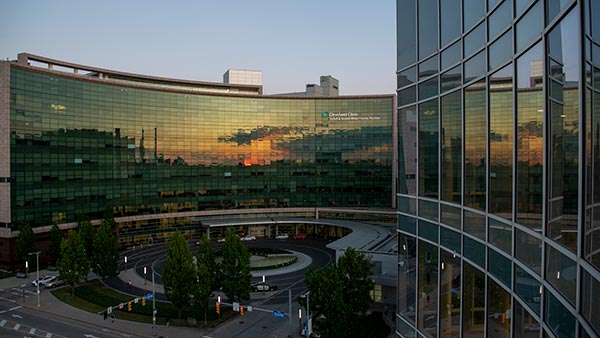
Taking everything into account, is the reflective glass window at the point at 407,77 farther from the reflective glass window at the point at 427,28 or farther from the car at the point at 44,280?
the car at the point at 44,280

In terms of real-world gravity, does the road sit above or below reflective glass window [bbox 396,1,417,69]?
below

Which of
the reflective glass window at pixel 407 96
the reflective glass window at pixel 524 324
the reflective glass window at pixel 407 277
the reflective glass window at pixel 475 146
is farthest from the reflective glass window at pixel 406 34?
the reflective glass window at pixel 524 324

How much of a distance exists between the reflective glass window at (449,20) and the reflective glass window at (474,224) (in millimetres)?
5664

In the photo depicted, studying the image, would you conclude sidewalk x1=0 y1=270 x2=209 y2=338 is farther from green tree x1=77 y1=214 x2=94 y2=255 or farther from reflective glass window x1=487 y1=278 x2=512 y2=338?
reflective glass window x1=487 y1=278 x2=512 y2=338

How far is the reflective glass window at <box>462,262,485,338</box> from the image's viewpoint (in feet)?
41.8

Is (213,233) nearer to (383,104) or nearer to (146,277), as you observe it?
(146,277)

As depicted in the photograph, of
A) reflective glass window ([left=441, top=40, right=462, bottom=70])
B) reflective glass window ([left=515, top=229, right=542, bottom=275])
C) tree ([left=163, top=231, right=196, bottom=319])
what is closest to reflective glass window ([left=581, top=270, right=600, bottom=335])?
Result: reflective glass window ([left=515, top=229, right=542, bottom=275])

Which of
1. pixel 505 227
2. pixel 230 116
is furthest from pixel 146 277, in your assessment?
pixel 505 227

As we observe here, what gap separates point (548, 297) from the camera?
8719 millimetres

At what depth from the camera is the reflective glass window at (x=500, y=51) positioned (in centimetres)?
1084

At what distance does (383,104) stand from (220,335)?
70834 millimetres

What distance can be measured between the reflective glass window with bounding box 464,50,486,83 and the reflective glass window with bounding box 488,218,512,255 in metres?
4.06

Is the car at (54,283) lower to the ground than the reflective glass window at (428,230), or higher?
lower

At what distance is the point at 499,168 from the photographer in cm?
1151
